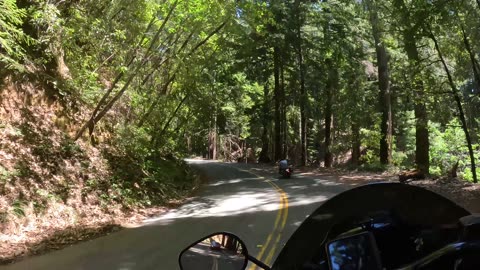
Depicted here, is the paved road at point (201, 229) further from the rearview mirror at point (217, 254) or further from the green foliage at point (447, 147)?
the green foliage at point (447, 147)

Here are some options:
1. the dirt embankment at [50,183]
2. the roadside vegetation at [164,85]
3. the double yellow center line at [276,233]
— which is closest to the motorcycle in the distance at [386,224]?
the double yellow center line at [276,233]

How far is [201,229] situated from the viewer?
11375mm

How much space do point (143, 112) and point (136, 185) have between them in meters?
5.65

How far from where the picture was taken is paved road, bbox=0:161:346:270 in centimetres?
838

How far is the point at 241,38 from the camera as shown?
32344 millimetres

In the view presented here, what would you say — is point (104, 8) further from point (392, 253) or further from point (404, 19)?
point (392, 253)

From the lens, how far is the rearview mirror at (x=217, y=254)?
244cm

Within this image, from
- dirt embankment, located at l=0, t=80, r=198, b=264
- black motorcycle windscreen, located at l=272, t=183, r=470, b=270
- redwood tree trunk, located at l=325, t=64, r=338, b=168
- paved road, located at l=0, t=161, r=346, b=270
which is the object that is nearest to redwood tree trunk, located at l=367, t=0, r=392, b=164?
redwood tree trunk, located at l=325, t=64, r=338, b=168

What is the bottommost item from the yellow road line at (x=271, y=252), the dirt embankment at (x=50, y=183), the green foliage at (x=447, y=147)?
the yellow road line at (x=271, y=252)

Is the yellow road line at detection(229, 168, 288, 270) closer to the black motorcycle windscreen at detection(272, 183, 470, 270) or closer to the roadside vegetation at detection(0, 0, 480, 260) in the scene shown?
the roadside vegetation at detection(0, 0, 480, 260)

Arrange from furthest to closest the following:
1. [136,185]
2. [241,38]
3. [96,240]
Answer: [241,38] < [136,185] < [96,240]

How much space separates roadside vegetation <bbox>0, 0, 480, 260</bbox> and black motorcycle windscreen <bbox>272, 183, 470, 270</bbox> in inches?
287

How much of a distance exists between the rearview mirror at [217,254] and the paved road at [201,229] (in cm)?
556

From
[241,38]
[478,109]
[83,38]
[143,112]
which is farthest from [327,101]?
[83,38]
